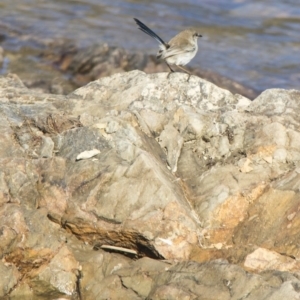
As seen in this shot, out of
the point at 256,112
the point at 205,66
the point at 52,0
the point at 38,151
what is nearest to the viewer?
the point at 38,151

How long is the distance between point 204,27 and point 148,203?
35.2 ft

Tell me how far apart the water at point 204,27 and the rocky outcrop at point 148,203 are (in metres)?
7.06

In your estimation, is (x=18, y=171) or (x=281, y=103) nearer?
(x=18, y=171)

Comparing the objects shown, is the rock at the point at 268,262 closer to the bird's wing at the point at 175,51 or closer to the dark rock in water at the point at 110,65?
the bird's wing at the point at 175,51

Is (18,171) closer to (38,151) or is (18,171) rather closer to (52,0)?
(38,151)

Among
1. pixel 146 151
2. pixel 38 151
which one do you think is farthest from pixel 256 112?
pixel 38 151

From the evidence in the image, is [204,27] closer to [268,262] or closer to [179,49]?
[179,49]

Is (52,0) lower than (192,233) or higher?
lower

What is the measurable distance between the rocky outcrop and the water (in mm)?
7064

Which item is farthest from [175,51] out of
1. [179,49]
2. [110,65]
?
[110,65]

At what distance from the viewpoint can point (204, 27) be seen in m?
15.0

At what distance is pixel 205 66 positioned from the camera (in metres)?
12.8

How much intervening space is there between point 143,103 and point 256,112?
0.82 metres

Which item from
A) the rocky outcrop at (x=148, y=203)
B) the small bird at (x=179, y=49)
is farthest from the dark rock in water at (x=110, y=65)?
the rocky outcrop at (x=148, y=203)
